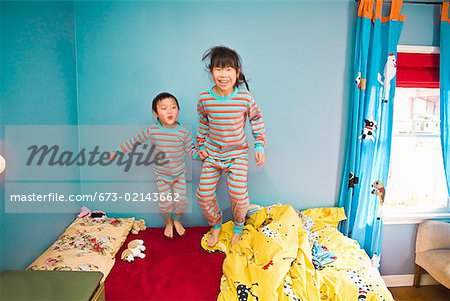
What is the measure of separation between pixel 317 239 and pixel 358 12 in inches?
56.2

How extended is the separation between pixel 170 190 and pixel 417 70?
71.8 inches

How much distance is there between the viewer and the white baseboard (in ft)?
8.14

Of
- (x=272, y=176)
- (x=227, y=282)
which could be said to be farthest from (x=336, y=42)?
(x=227, y=282)

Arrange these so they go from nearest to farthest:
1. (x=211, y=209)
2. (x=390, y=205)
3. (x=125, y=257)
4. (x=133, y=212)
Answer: (x=125, y=257), (x=211, y=209), (x=133, y=212), (x=390, y=205)

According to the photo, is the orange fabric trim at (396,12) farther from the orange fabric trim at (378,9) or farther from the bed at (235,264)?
the bed at (235,264)

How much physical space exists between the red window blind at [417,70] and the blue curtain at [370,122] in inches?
6.1

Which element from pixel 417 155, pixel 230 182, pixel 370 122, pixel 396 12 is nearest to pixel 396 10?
pixel 396 12

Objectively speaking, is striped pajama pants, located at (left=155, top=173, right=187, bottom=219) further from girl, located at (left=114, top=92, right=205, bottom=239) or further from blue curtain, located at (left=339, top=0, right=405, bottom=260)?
blue curtain, located at (left=339, top=0, right=405, bottom=260)

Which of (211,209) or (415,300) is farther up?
(211,209)

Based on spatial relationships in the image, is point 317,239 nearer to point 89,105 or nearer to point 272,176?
point 272,176

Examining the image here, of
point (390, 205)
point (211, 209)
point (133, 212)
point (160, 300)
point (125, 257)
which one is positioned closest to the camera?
point (160, 300)

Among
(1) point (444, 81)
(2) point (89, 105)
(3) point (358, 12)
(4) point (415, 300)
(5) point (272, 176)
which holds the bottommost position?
(4) point (415, 300)

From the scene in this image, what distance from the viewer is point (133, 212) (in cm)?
235

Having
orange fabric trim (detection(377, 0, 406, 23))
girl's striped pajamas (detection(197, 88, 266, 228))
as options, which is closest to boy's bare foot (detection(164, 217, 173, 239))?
girl's striped pajamas (detection(197, 88, 266, 228))
